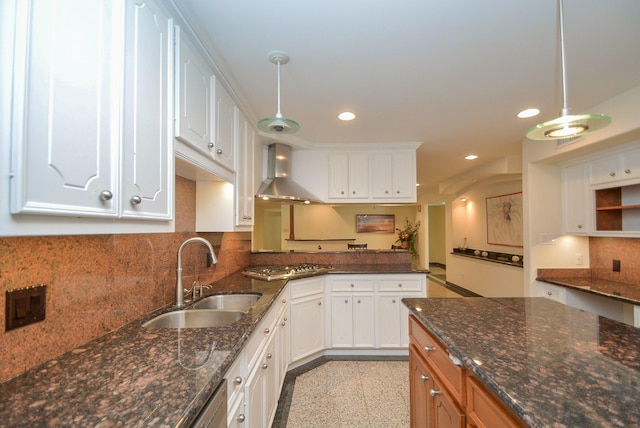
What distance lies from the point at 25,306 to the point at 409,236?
784 centimetres

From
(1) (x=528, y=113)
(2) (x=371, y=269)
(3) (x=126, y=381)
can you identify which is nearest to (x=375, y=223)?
(2) (x=371, y=269)

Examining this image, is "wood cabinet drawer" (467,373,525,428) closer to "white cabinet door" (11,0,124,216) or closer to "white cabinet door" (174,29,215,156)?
"white cabinet door" (11,0,124,216)

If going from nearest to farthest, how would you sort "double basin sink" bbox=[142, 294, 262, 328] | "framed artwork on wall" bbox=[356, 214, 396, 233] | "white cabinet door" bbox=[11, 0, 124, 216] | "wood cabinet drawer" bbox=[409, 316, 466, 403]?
1. "white cabinet door" bbox=[11, 0, 124, 216]
2. "wood cabinet drawer" bbox=[409, 316, 466, 403]
3. "double basin sink" bbox=[142, 294, 262, 328]
4. "framed artwork on wall" bbox=[356, 214, 396, 233]

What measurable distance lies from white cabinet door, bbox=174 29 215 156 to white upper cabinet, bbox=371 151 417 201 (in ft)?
7.34

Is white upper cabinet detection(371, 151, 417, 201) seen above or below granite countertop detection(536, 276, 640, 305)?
above

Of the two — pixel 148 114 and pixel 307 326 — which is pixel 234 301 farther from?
pixel 148 114

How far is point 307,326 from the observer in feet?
9.23

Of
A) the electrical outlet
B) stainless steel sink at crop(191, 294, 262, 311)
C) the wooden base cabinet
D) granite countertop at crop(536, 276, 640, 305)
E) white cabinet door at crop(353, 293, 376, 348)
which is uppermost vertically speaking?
the electrical outlet

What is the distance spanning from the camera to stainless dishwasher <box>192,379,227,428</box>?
0.83m

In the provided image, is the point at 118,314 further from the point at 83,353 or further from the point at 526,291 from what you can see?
the point at 526,291

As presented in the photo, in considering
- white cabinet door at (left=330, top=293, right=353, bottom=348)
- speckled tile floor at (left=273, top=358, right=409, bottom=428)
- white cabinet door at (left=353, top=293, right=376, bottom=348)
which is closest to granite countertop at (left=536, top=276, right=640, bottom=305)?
speckled tile floor at (left=273, top=358, right=409, bottom=428)

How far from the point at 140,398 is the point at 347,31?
1.77 m

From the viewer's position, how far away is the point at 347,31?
151 centimetres

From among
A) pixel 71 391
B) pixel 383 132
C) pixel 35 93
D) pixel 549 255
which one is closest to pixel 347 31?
pixel 35 93
